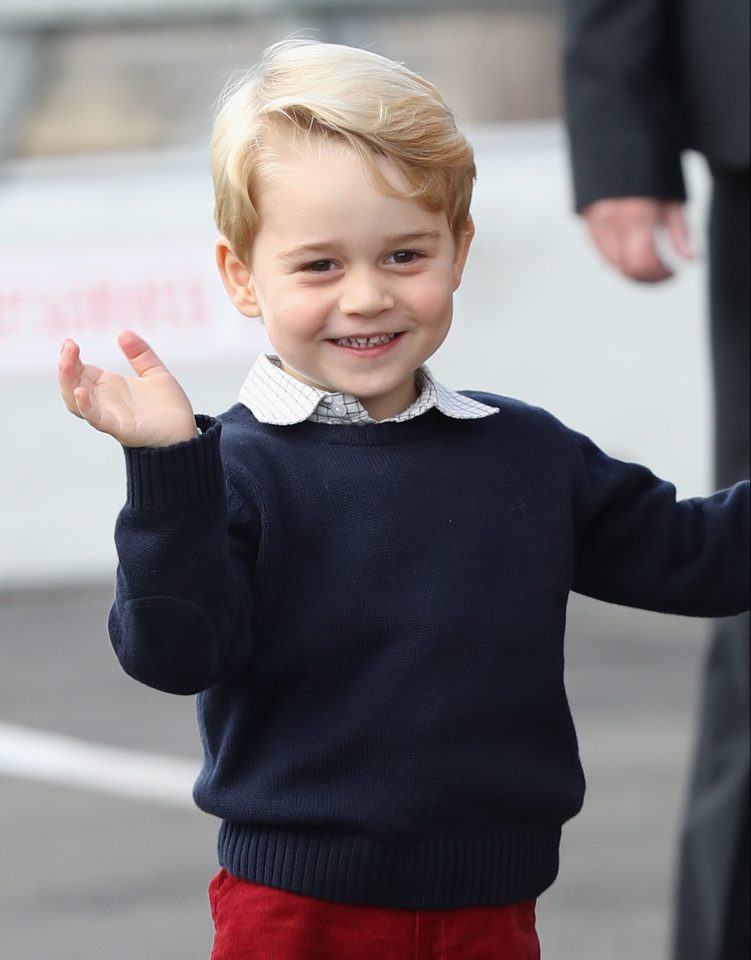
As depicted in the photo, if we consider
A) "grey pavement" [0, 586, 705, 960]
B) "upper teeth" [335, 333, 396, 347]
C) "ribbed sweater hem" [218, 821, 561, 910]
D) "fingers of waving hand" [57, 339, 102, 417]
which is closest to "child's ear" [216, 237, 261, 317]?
"upper teeth" [335, 333, 396, 347]

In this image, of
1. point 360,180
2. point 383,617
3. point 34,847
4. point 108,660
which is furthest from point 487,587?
point 108,660

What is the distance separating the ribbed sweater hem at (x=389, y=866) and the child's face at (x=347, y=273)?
434 mm

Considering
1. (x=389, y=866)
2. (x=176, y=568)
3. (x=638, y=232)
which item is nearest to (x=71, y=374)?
(x=176, y=568)

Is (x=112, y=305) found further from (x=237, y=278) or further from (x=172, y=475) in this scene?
(x=172, y=475)

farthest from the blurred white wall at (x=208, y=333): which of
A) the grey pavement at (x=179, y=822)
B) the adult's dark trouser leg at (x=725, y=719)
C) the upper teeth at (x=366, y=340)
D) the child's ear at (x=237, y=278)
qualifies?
the upper teeth at (x=366, y=340)

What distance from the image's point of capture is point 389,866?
196 centimetres

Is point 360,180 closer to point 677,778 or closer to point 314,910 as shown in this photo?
point 314,910

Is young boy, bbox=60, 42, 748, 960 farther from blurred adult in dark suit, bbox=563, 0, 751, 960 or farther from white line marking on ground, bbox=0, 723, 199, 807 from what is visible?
white line marking on ground, bbox=0, 723, 199, 807

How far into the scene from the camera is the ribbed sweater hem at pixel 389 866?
1952mm

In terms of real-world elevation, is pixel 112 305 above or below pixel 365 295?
above

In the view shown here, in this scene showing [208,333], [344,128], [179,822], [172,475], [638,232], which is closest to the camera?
[172,475]

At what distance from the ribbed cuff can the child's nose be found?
211mm

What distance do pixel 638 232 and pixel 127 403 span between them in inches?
47.0

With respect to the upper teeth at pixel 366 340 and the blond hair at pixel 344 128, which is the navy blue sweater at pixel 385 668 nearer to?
the upper teeth at pixel 366 340
